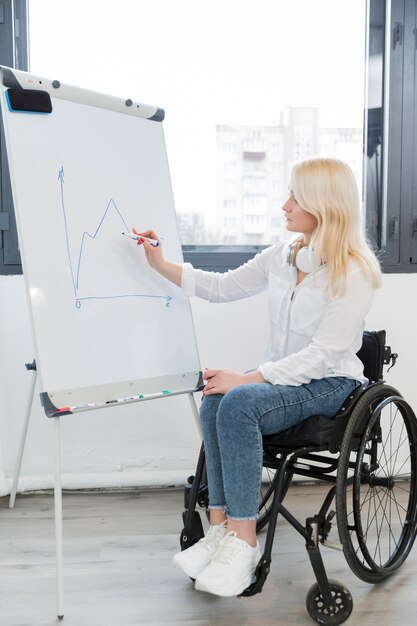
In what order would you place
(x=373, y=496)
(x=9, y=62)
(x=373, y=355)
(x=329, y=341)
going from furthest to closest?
(x=9, y=62)
(x=373, y=496)
(x=373, y=355)
(x=329, y=341)

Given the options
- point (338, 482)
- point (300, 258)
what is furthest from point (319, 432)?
point (300, 258)

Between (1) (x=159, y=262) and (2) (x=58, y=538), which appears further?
(1) (x=159, y=262)

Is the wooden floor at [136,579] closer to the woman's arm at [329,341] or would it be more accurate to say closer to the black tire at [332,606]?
the black tire at [332,606]

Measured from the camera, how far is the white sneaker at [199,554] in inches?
64.4

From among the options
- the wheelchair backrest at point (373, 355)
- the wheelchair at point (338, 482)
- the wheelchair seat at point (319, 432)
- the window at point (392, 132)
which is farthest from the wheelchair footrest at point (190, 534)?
the window at point (392, 132)

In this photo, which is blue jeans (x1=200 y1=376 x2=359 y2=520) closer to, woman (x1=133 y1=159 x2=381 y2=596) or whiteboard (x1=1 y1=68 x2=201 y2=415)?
woman (x1=133 y1=159 x2=381 y2=596)

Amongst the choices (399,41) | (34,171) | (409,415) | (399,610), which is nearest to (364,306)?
(409,415)

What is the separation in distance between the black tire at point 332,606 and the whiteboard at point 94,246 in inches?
26.8

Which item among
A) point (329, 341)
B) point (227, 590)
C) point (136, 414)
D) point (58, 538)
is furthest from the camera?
point (136, 414)

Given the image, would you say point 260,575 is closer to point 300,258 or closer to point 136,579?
point 136,579

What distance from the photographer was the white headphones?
5.98 ft

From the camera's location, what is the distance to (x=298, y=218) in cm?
187

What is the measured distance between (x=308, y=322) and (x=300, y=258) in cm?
18

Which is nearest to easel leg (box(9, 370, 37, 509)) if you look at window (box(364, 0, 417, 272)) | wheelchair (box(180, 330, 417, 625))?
wheelchair (box(180, 330, 417, 625))
